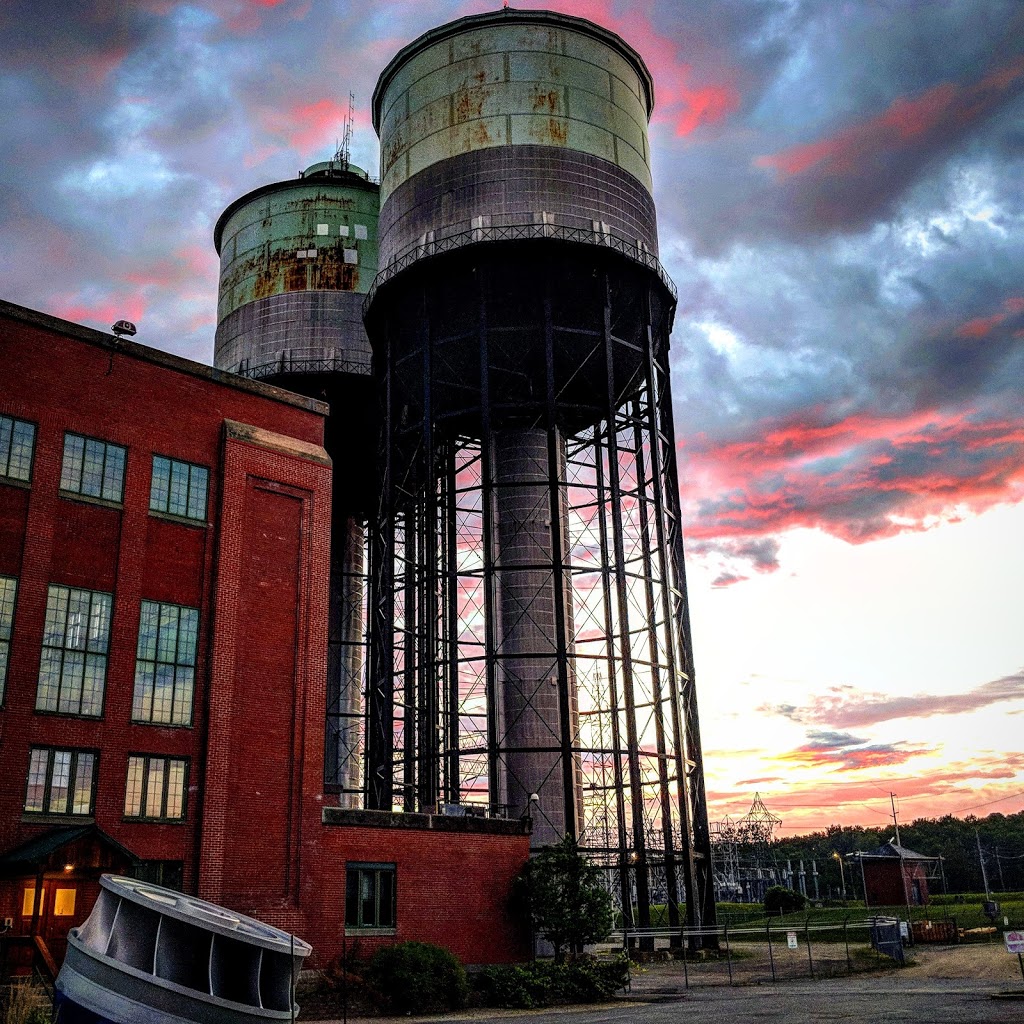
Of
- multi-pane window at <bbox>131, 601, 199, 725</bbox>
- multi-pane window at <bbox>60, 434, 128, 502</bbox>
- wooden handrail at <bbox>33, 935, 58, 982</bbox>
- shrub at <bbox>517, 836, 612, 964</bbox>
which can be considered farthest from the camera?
shrub at <bbox>517, 836, 612, 964</bbox>

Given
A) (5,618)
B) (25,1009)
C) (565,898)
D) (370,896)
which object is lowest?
(25,1009)

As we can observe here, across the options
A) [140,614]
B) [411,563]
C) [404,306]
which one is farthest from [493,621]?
[140,614]

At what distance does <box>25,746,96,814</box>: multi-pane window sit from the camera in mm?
23953

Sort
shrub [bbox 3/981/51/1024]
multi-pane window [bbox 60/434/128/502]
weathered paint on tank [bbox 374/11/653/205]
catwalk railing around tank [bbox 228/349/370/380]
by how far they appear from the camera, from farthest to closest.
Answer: catwalk railing around tank [bbox 228/349/370/380] < weathered paint on tank [bbox 374/11/653/205] < multi-pane window [bbox 60/434/128/502] < shrub [bbox 3/981/51/1024]

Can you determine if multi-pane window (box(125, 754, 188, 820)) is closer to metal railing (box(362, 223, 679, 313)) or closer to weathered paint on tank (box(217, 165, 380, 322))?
metal railing (box(362, 223, 679, 313))

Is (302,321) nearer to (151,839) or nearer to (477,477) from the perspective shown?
(477,477)

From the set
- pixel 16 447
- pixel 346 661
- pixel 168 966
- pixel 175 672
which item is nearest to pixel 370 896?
pixel 175 672

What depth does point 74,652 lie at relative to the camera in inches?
1001

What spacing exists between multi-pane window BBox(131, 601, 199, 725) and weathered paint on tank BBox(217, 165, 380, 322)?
25.1 meters

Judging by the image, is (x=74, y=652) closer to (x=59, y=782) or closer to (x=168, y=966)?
(x=59, y=782)

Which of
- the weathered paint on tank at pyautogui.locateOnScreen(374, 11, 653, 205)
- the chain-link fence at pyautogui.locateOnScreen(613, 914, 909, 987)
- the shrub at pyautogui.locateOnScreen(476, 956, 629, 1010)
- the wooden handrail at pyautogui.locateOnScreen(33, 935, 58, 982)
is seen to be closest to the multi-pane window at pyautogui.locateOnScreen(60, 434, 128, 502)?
the wooden handrail at pyautogui.locateOnScreen(33, 935, 58, 982)

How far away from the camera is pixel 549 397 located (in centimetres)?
3869

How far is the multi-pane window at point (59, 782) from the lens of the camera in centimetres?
2395

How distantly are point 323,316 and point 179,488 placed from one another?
71.1 feet
